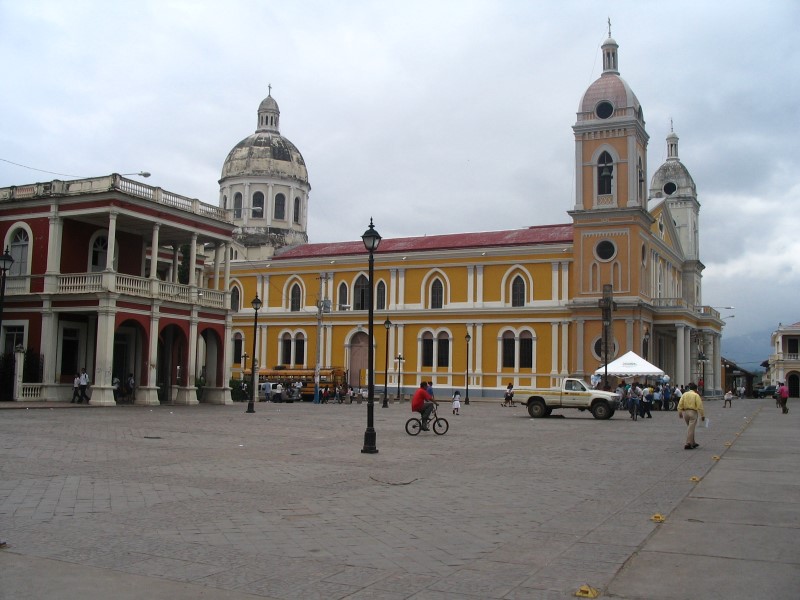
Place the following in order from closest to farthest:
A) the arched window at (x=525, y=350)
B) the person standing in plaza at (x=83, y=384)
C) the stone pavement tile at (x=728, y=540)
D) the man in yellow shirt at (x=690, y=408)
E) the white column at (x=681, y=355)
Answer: the stone pavement tile at (x=728, y=540) < the man in yellow shirt at (x=690, y=408) < the person standing in plaza at (x=83, y=384) < the white column at (x=681, y=355) < the arched window at (x=525, y=350)

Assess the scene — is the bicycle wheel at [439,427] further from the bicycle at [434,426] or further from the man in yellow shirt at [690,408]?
the man in yellow shirt at [690,408]

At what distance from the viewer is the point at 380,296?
60781 mm

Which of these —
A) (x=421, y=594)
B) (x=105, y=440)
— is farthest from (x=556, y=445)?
(x=421, y=594)

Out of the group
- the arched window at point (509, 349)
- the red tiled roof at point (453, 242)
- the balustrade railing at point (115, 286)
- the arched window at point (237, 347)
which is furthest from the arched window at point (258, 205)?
the balustrade railing at point (115, 286)

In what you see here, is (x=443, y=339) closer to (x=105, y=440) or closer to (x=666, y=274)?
(x=666, y=274)

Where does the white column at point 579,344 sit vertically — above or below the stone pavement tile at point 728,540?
above

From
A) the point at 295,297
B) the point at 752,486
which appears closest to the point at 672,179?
the point at 295,297

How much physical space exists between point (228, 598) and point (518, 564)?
2595mm

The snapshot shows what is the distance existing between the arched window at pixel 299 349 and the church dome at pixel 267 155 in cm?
1521

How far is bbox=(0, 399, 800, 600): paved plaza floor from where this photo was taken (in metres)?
6.40

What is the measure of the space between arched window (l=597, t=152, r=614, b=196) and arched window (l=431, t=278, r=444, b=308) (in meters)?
13.2

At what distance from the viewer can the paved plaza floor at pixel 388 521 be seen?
640cm

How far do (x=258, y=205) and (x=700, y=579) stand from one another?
65.7m

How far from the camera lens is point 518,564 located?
7055 mm
